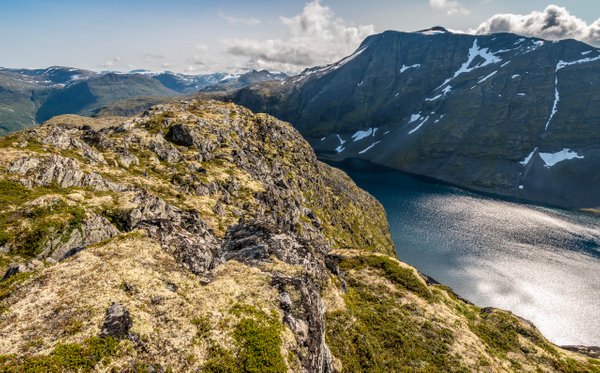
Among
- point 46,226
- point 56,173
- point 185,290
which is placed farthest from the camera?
point 56,173

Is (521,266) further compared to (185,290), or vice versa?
(521,266)

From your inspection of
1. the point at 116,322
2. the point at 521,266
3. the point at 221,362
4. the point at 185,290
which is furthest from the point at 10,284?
the point at 521,266

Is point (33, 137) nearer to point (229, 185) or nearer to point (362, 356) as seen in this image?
point (229, 185)

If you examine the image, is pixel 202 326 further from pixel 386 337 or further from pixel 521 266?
pixel 521 266

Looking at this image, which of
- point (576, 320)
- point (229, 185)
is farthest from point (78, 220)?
point (576, 320)

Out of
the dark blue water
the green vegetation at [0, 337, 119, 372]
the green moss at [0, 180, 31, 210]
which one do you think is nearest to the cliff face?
the green vegetation at [0, 337, 119, 372]

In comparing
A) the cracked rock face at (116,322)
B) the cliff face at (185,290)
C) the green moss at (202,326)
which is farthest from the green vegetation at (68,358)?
the green moss at (202,326)
